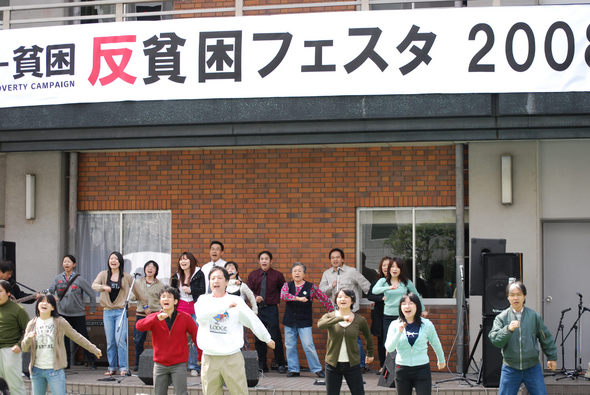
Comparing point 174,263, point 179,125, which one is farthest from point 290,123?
point 174,263

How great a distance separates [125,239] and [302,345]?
12.4ft

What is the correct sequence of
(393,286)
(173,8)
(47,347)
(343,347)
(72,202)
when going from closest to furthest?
(343,347) < (47,347) < (393,286) < (72,202) < (173,8)

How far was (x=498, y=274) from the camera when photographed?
458 inches

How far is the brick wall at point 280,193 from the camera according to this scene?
1377 centimetres

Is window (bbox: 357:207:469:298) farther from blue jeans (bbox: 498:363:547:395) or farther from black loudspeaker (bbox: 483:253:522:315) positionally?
blue jeans (bbox: 498:363:547:395)

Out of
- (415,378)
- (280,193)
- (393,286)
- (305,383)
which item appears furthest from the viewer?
(280,193)

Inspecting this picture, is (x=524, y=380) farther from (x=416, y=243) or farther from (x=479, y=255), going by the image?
(x=416, y=243)

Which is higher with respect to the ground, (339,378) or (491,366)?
(339,378)

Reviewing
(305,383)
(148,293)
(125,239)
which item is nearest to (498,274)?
(305,383)

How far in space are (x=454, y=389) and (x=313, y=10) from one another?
6596mm

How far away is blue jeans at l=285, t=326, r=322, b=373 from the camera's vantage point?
1298cm

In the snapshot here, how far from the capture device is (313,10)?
1420cm

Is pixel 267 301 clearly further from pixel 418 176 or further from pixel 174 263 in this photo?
pixel 418 176

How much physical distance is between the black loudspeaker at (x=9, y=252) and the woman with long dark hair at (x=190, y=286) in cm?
273
